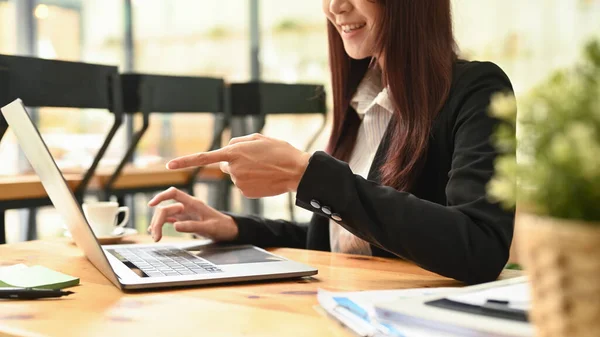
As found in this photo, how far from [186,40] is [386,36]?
12.5 ft

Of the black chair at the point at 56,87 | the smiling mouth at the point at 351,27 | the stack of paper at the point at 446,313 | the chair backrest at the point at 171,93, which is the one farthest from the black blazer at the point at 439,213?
the chair backrest at the point at 171,93

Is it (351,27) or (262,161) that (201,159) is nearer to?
(262,161)

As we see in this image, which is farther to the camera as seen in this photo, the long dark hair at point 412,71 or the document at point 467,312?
the long dark hair at point 412,71

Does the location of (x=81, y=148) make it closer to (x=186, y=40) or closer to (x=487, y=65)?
(x=186, y=40)

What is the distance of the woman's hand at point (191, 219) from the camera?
1294 millimetres

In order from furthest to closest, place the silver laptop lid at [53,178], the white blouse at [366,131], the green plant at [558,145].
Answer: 1. the white blouse at [366,131]
2. the silver laptop lid at [53,178]
3. the green plant at [558,145]

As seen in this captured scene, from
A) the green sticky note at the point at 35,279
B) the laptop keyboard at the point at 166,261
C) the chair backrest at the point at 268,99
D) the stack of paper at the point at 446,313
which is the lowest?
the laptop keyboard at the point at 166,261

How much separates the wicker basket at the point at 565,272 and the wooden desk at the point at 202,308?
11.1 inches

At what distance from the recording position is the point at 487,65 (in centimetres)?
123

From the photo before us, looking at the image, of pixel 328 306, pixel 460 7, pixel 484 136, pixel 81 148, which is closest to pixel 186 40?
pixel 81 148

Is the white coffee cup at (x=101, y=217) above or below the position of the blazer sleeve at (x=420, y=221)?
below

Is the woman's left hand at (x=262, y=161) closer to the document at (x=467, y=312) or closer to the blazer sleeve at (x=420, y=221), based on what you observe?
the blazer sleeve at (x=420, y=221)

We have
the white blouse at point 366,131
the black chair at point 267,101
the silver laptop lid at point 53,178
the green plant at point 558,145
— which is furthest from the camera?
the black chair at point 267,101

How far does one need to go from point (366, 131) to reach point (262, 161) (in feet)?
1.76
